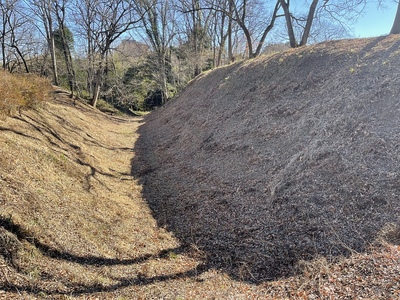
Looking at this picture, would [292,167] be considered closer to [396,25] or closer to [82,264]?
[82,264]

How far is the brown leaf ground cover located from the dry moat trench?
3 centimetres

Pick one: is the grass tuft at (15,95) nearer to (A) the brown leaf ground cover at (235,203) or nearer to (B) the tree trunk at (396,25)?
(A) the brown leaf ground cover at (235,203)

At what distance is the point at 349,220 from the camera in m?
4.19

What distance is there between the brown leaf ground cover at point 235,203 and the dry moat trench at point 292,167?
30mm

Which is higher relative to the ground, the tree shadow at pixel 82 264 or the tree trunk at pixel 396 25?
the tree trunk at pixel 396 25

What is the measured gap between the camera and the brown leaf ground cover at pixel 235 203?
11.2ft

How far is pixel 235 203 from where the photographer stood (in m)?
5.67

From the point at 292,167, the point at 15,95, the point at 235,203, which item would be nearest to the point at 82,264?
the point at 235,203

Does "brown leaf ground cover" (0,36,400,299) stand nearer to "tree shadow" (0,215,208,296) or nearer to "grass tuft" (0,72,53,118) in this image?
"tree shadow" (0,215,208,296)

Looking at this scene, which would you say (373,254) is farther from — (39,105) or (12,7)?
(12,7)

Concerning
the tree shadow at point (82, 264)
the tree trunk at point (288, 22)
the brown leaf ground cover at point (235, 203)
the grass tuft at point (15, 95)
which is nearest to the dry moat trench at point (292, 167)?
the brown leaf ground cover at point (235, 203)

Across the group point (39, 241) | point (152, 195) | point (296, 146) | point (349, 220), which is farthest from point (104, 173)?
point (349, 220)

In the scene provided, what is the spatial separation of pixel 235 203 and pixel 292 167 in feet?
4.90

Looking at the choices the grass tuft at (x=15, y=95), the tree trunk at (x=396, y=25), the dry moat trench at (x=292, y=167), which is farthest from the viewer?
the tree trunk at (x=396, y=25)
